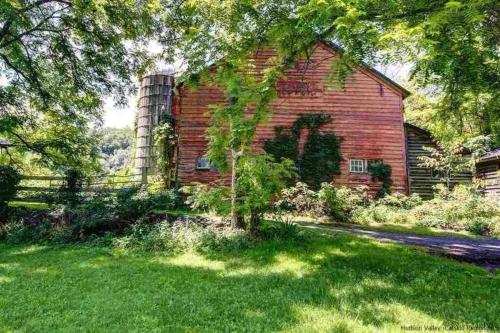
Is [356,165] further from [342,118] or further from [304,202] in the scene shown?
[304,202]

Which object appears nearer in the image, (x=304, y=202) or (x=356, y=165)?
(x=304, y=202)

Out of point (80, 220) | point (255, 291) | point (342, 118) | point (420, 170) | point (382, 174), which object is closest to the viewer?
point (255, 291)

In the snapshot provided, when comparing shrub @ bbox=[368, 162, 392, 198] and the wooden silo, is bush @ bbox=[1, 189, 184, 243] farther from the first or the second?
shrub @ bbox=[368, 162, 392, 198]

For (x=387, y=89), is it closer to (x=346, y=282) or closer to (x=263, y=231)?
(x=263, y=231)

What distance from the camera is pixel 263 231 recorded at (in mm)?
9711

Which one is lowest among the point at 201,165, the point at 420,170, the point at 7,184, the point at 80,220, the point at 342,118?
the point at 80,220

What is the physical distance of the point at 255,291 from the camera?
612 cm

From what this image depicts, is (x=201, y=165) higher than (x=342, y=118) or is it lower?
lower

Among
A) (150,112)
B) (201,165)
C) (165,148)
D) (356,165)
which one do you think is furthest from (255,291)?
(150,112)

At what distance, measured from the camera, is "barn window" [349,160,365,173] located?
63.6ft

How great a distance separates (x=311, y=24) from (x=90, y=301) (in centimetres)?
587

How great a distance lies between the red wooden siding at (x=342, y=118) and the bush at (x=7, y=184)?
25.2 ft

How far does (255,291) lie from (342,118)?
1528 cm

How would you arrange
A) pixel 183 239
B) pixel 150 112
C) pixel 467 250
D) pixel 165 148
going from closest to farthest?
1. pixel 467 250
2. pixel 183 239
3. pixel 165 148
4. pixel 150 112
